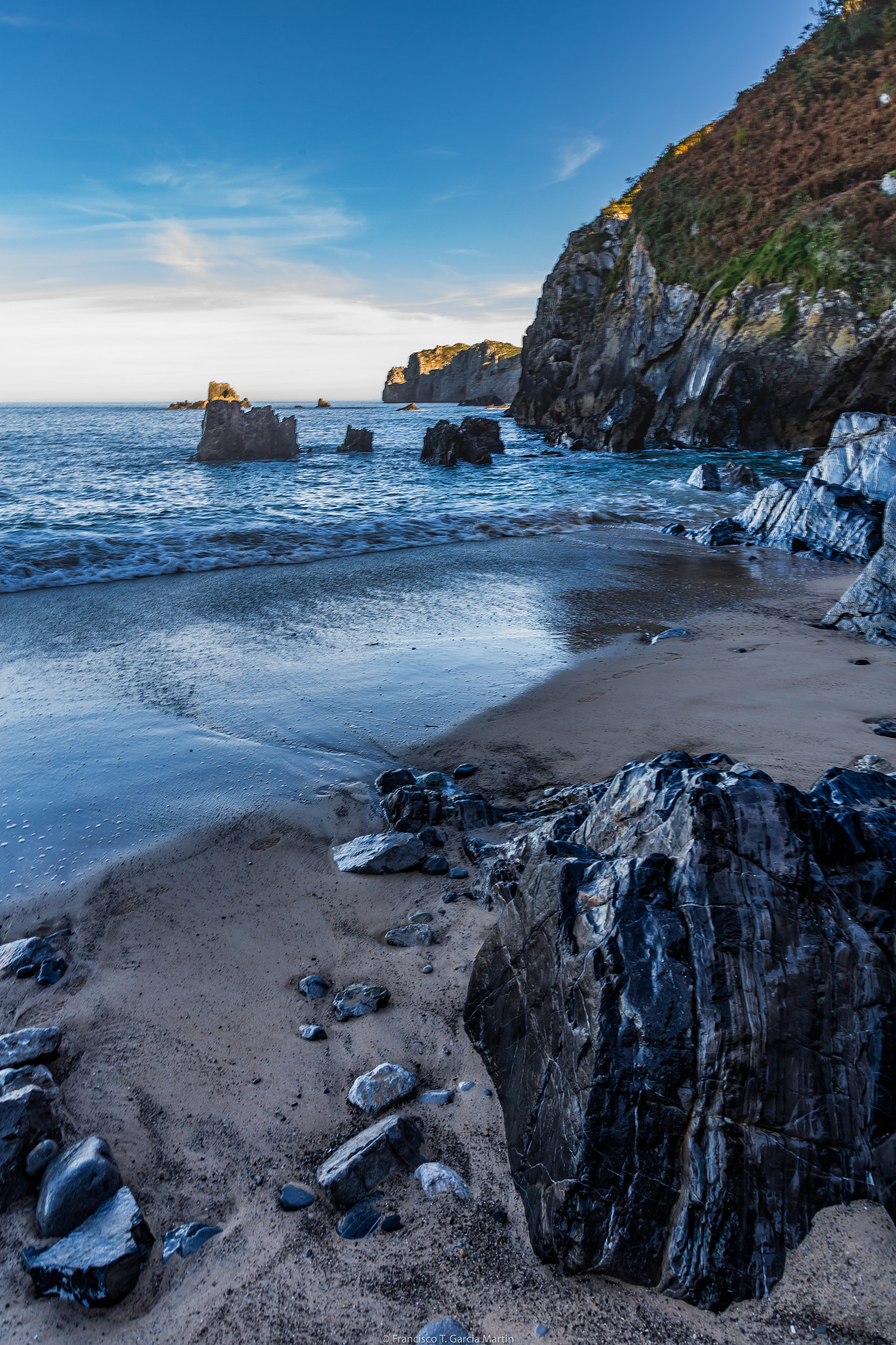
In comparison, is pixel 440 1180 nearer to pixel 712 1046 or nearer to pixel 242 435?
pixel 712 1046

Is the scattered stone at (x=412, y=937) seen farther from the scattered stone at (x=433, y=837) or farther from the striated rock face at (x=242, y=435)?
the striated rock face at (x=242, y=435)

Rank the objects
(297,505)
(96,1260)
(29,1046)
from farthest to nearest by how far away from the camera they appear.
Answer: (297,505), (29,1046), (96,1260)

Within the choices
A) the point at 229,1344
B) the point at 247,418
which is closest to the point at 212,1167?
the point at 229,1344

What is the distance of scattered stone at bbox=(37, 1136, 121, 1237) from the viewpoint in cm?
183

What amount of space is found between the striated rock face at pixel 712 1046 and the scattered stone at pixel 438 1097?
0.18m

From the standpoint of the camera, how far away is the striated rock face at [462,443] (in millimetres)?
30125

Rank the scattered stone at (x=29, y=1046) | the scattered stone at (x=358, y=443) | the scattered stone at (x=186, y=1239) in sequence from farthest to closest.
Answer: the scattered stone at (x=358, y=443)
the scattered stone at (x=29, y=1046)
the scattered stone at (x=186, y=1239)

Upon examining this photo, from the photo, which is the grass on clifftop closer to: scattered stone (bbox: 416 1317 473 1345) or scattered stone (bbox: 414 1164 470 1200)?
scattered stone (bbox: 414 1164 470 1200)

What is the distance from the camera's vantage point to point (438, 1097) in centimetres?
221

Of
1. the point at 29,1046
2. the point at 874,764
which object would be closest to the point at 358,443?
the point at 874,764

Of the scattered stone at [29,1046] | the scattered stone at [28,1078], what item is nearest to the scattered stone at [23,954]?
the scattered stone at [29,1046]

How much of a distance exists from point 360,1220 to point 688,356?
36129 mm

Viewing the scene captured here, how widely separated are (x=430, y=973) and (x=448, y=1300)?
114cm

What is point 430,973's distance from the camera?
2734 millimetres
